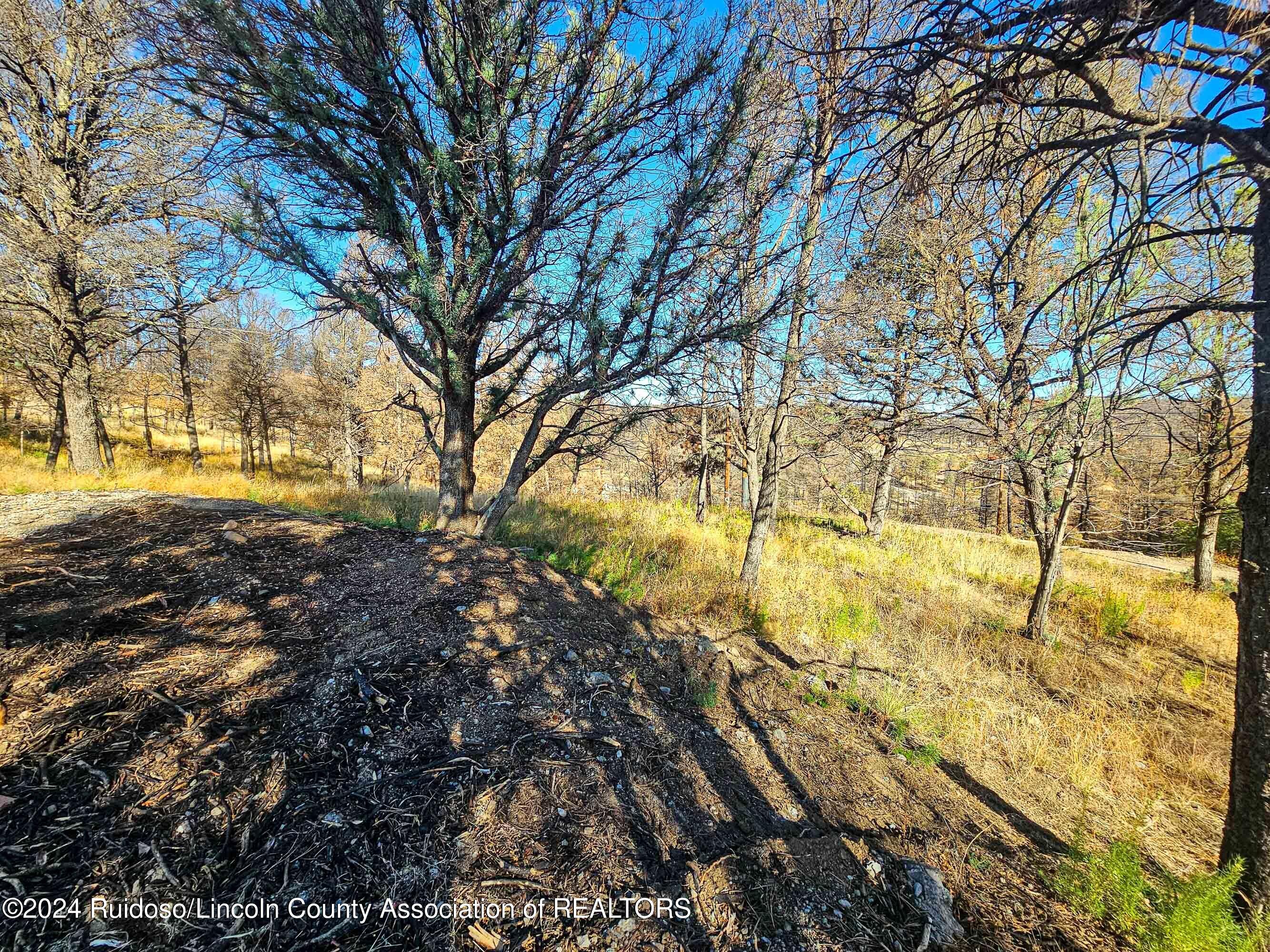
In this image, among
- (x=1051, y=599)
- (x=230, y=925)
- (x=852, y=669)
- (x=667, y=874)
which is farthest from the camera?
(x=1051, y=599)

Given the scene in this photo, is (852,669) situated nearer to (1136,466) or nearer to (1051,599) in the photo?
(1136,466)

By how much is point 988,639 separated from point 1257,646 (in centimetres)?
402

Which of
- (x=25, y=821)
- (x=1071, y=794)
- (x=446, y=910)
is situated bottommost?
(x=1071, y=794)

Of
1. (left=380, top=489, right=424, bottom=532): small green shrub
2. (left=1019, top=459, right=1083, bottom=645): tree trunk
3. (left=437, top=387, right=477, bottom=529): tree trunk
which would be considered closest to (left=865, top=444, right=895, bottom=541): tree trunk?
(left=1019, top=459, right=1083, bottom=645): tree trunk

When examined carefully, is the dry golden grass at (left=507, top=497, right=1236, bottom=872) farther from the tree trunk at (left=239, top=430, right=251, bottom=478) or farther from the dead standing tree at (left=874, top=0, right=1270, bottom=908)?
the tree trunk at (left=239, top=430, right=251, bottom=478)

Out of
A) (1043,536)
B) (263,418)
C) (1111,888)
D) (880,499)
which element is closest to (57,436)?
(263,418)

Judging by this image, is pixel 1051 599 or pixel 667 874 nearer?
→ pixel 667 874

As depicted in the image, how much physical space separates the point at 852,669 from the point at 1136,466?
2.77 m

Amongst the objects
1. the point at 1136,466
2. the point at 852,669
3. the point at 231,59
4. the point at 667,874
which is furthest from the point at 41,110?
the point at 1136,466

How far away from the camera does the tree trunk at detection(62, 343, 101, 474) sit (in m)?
8.49

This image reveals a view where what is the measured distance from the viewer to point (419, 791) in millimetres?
1863

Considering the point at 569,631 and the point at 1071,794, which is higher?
the point at 569,631

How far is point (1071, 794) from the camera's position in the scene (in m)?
2.96

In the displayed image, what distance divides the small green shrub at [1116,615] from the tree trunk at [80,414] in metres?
17.7
